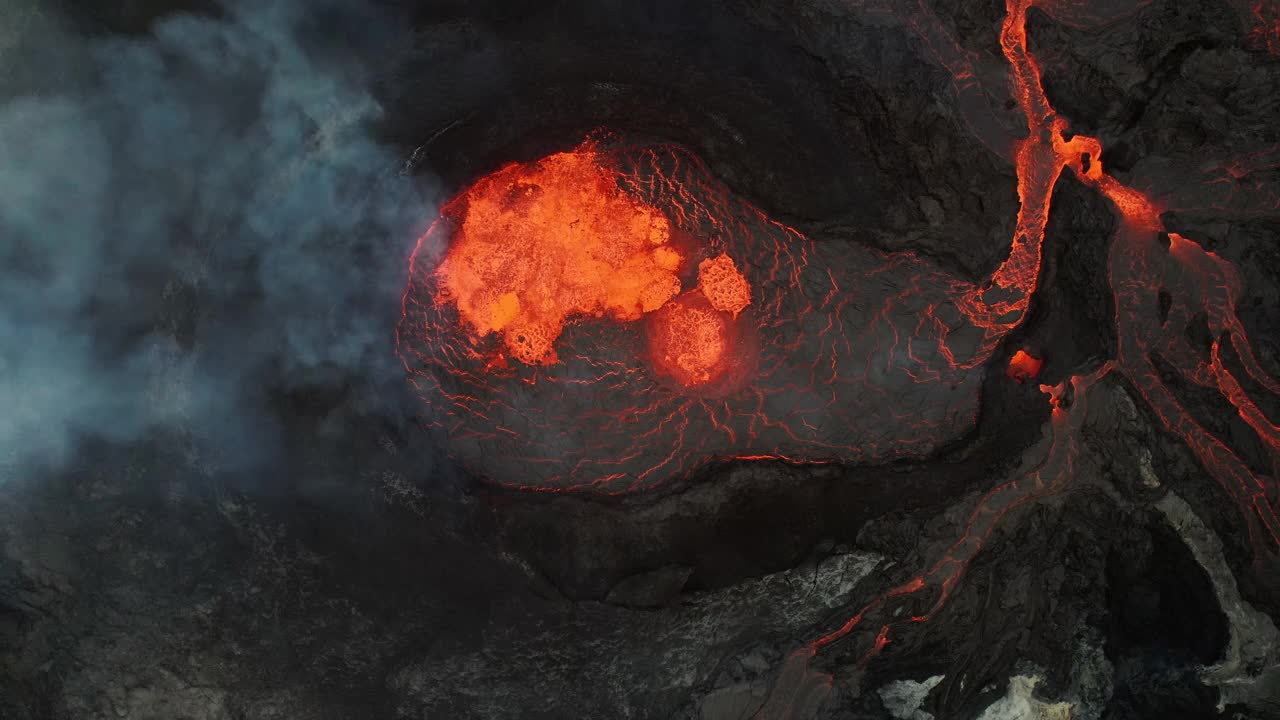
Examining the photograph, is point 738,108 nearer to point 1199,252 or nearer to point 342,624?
point 1199,252

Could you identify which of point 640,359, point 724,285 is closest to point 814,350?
point 724,285

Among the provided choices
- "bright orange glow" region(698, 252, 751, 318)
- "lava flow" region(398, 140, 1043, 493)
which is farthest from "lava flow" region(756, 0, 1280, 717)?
"bright orange glow" region(698, 252, 751, 318)

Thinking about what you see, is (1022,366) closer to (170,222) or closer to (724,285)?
(724,285)

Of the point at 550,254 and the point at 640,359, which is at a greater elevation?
the point at 550,254

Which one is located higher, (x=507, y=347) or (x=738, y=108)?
(x=738, y=108)

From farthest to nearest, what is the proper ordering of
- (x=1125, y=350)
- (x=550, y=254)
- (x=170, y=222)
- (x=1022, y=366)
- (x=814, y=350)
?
(x=550, y=254) → (x=814, y=350) → (x=1022, y=366) → (x=1125, y=350) → (x=170, y=222)

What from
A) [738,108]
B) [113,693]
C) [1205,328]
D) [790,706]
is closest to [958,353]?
[1205,328]
